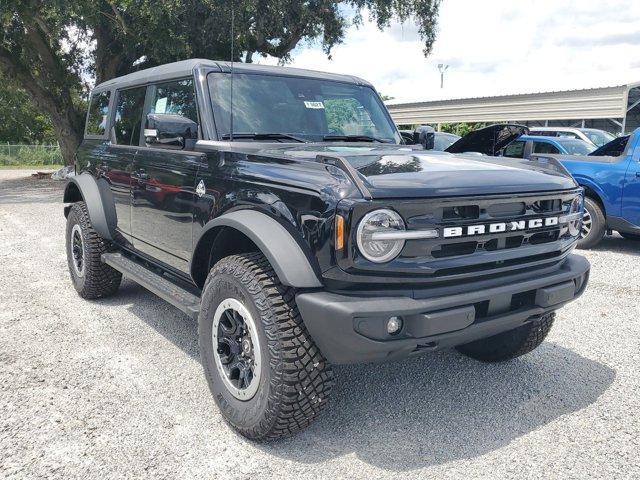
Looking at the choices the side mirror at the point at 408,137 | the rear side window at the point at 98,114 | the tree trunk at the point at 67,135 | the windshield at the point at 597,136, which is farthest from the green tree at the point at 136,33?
the side mirror at the point at 408,137

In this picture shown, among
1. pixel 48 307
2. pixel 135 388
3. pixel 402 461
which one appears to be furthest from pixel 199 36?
pixel 402 461

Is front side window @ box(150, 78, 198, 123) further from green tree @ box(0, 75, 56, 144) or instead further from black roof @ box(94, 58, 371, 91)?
green tree @ box(0, 75, 56, 144)

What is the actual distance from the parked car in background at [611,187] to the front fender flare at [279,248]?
5.92 meters

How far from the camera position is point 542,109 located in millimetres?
24031

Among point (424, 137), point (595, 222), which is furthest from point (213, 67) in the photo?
point (595, 222)

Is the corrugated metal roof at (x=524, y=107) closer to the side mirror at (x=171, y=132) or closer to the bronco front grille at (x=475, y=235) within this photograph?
the bronco front grille at (x=475, y=235)

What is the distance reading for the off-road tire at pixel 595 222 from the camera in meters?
7.46

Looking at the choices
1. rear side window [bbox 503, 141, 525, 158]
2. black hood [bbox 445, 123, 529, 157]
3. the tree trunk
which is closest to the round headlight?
black hood [bbox 445, 123, 529, 157]

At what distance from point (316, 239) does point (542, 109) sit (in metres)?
24.3

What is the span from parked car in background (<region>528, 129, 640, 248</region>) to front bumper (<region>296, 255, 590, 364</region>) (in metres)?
5.49

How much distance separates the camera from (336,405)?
318 cm

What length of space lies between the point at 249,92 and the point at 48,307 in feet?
9.11

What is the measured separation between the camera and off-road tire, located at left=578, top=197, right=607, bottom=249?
24.5ft

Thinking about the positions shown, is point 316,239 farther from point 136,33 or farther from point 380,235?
point 136,33
